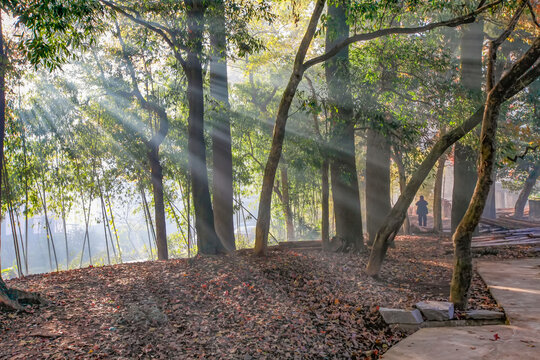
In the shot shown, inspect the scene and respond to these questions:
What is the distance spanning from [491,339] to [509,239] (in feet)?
31.4

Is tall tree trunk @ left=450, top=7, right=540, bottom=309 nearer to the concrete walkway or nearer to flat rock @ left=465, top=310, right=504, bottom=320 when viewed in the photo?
flat rock @ left=465, top=310, right=504, bottom=320

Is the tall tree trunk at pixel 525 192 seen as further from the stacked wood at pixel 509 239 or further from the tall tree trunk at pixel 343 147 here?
the tall tree trunk at pixel 343 147

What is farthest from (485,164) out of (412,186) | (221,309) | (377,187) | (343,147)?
(377,187)

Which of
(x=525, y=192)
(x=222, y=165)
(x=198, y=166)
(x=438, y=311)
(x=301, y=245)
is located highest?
(x=222, y=165)

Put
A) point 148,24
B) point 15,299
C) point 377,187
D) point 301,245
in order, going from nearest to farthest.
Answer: point 15,299
point 148,24
point 301,245
point 377,187

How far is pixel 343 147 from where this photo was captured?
33.9ft

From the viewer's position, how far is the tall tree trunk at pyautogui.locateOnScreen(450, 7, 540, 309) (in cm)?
565

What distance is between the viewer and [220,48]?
29.4 ft

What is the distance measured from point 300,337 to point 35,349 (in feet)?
10.1

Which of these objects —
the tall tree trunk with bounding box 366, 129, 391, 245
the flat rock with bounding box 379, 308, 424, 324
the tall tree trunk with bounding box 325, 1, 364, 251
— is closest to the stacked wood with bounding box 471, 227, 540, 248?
the tall tree trunk with bounding box 366, 129, 391, 245

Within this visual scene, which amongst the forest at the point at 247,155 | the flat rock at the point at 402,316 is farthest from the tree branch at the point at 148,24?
the flat rock at the point at 402,316

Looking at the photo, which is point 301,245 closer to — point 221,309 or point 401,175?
point 221,309

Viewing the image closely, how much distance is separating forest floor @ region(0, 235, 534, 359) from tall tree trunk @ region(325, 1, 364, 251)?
1440mm

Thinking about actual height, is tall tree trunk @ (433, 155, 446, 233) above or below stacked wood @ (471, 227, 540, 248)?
above
